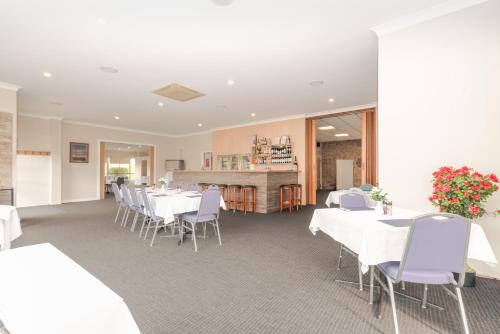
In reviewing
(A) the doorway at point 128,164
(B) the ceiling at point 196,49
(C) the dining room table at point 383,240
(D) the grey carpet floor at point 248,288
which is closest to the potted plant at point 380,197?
(C) the dining room table at point 383,240

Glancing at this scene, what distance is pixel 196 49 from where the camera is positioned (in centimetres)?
380

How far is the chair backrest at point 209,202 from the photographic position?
3738mm

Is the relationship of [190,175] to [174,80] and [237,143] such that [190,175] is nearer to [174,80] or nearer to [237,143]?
[237,143]

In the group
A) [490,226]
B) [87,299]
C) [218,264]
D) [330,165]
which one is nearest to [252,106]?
[218,264]

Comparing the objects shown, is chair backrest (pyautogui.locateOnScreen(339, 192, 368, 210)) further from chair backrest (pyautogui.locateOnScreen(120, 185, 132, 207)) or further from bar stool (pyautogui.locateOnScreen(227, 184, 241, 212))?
bar stool (pyautogui.locateOnScreen(227, 184, 241, 212))

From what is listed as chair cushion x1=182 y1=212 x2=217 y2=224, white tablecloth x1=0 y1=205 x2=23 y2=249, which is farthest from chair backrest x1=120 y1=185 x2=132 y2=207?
white tablecloth x1=0 y1=205 x2=23 y2=249

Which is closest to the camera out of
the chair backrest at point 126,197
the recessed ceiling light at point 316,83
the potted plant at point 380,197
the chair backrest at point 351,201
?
the potted plant at point 380,197

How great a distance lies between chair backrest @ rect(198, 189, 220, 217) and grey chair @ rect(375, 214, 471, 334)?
262 cm

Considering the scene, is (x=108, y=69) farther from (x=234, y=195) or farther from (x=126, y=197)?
(x=234, y=195)

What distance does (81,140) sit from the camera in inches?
375

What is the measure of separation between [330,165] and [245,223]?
35.4ft

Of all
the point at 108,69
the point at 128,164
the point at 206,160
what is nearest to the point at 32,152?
the point at 108,69

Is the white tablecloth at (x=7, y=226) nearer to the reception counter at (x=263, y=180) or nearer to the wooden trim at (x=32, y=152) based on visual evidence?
the reception counter at (x=263, y=180)

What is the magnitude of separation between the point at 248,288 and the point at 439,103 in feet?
10.1
